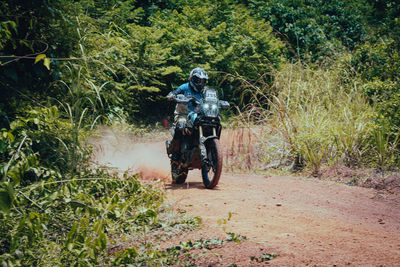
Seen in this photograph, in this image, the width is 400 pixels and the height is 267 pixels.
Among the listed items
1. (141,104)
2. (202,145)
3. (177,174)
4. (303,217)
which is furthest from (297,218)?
(141,104)

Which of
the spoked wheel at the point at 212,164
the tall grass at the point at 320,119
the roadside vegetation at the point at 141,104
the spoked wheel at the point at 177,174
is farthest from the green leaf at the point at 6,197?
the tall grass at the point at 320,119

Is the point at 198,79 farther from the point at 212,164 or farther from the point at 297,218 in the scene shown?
the point at 297,218

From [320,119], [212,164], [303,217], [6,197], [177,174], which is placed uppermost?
[320,119]

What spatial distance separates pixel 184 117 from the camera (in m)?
6.85

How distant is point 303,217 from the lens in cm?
474

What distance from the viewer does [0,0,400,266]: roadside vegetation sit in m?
3.29

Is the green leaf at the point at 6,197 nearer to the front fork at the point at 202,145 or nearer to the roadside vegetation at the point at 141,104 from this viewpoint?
the roadside vegetation at the point at 141,104

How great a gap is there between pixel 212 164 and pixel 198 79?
145cm

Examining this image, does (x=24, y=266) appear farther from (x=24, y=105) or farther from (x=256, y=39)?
(x=256, y=39)

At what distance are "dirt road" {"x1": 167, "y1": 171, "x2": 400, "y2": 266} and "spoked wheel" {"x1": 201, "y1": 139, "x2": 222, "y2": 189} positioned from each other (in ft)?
0.58

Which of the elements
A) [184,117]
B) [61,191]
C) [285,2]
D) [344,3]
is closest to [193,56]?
[285,2]

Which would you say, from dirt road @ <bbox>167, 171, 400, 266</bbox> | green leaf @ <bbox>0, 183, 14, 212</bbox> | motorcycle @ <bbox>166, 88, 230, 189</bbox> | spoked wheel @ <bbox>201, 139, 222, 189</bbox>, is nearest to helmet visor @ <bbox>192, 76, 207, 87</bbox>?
motorcycle @ <bbox>166, 88, 230, 189</bbox>

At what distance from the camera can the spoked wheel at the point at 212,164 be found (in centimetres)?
617

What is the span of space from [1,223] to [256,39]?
546 inches
